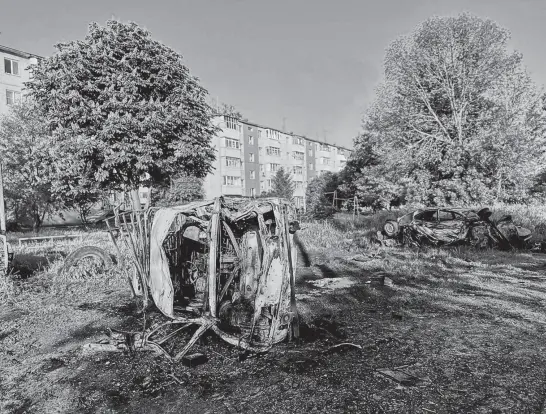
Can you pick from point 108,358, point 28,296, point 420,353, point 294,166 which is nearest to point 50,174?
point 28,296

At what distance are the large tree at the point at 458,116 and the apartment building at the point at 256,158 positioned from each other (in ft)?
49.7

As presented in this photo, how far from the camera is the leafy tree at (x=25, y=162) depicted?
19406 mm

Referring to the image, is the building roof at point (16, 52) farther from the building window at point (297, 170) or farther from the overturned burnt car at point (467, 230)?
the overturned burnt car at point (467, 230)

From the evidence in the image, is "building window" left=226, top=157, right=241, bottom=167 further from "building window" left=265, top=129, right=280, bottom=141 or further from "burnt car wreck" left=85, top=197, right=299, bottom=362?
"burnt car wreck" left=85, top=197, right=299, bottom=362

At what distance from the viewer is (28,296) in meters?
7.12

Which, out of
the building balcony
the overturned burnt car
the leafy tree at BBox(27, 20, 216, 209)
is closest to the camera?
the overturned burnt car

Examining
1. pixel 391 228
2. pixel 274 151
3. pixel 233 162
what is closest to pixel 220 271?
pixel 391 228

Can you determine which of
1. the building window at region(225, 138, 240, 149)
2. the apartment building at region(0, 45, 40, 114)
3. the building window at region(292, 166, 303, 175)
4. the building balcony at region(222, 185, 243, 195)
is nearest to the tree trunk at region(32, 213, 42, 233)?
the apartment building at region(0, 45, 40, 114)

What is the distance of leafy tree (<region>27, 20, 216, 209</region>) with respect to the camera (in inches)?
669

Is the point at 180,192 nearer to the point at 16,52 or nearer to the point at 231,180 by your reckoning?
the point at 231,180

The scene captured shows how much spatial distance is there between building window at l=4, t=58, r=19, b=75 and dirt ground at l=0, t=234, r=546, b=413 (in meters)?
36.4

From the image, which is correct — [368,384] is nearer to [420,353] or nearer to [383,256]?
[420,353]

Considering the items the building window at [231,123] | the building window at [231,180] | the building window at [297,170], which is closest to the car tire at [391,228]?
the building window at [231,180]

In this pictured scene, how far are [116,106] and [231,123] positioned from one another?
2814 centimetres
